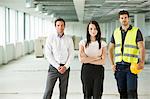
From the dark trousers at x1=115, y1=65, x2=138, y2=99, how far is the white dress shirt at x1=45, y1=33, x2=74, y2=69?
82 cm

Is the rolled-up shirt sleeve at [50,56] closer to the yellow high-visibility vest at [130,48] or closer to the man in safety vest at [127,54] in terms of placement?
the man in safety vest at [127,54]

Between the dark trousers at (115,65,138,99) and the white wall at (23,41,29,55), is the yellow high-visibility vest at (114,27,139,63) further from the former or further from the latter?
the white wall at (23,41,29,55)

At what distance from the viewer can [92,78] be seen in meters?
4.48

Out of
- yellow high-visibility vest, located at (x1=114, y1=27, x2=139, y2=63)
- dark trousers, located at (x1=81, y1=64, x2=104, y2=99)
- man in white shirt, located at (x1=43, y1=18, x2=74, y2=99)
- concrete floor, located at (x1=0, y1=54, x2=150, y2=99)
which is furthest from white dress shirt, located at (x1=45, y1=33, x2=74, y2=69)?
concrete floor, located at (x1=0, y1=54, x2=150, y2=99)

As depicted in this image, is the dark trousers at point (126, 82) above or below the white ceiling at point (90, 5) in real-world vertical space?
below

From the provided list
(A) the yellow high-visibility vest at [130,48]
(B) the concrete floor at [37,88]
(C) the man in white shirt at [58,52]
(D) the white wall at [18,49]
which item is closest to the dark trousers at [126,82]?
(A) the yellow high-visibility vest at [130,48]

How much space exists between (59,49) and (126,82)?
1098mm

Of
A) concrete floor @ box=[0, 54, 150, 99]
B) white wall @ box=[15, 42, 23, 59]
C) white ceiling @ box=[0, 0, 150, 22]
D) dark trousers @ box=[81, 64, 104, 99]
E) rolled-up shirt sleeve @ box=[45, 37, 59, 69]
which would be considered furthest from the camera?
white wall @ box=[15, 42, 23, 59]

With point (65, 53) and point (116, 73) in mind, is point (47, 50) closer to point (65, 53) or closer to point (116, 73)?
point (65, 53)

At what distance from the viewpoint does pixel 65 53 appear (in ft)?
16.0

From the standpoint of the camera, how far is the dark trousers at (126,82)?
429 cm

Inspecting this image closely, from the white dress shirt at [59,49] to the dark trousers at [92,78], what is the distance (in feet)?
1.55

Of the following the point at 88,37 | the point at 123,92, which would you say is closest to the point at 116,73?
the point at 123,92

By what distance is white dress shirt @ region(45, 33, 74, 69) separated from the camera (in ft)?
15.9
